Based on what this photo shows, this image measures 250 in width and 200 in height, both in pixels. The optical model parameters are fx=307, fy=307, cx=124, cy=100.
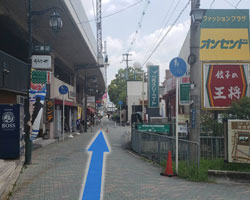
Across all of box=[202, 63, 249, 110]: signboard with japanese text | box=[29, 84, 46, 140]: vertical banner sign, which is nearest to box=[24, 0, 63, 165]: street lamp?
box=[29, 84, 46, 140]: vertical banner sign

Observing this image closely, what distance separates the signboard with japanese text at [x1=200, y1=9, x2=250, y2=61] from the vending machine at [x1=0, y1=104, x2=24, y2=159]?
11.0 meters

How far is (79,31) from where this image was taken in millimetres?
16750

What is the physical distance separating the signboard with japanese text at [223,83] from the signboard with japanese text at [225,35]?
146 centimetres

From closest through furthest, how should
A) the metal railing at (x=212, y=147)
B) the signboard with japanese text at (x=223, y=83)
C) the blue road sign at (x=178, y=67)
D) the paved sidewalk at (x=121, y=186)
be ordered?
the paved sidewalk at (x=121, y=186), the blue road sign at (x=178, y=67), the metal railing at (x=212, y=147), the signboard with japanese text at (x=223, y=83)

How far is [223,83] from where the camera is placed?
16.6 metres

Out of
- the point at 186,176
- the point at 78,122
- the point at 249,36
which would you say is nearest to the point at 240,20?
the point at 249,36

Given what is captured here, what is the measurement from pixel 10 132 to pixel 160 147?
5.76m

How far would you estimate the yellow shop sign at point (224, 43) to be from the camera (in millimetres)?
17781

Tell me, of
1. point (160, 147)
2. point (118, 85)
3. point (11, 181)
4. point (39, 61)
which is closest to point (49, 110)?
point (39, 61)

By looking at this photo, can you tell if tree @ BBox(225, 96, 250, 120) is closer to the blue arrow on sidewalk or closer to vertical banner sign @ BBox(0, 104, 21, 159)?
the blue arrow on sidewalk

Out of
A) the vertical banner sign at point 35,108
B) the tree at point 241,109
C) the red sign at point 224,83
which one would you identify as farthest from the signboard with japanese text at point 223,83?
the vertical banner sign at point 35,108

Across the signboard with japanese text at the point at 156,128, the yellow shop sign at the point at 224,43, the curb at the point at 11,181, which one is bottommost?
the curb at the point at 11,181

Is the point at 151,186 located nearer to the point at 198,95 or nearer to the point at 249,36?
the point at 198,95

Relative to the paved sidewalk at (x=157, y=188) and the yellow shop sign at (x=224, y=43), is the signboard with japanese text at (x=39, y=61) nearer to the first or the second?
the paved sidewalk at (x=157, y=188)
